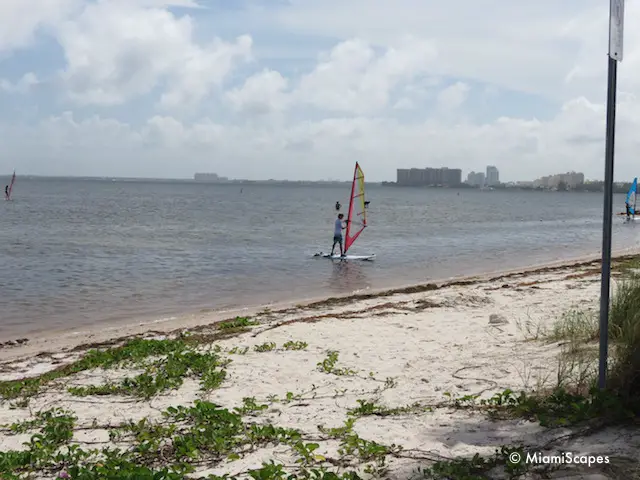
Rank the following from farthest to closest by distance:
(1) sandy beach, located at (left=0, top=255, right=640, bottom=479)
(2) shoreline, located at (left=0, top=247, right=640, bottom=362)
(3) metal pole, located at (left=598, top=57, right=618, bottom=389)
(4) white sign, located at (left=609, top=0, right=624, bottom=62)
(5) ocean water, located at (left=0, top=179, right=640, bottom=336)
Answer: (5) ocean water, located at (left=0, top=179, right=640, bottom=336), (2) shoreline, located at (left=0, top=247, right=640, bottom=362), (1) sandy beach, located at (left=0, top=255, right=640, bottom=479), (3) metal pole, located at (left=598, top=57, right=618, bottom=389), (4) white sign, located at (left=609, top=0, right=624, bottom=62)

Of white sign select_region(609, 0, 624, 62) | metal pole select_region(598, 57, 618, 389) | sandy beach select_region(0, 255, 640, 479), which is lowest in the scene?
sandy beach select_region(0, 255, 640, 479)

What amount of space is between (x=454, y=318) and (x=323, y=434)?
5.20 meters

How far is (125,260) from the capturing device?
2139 centimetres

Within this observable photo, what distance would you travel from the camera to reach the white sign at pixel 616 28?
3.43m

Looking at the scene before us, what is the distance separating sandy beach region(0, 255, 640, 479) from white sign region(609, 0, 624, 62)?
2326mm

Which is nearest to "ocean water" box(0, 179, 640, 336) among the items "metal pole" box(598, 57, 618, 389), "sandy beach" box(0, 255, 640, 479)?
"sandy beach" box(0, 255, 640, 479)

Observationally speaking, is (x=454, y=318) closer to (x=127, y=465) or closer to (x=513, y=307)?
(x=513, y=307)

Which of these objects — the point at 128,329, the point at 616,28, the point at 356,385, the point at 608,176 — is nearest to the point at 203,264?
the point at 128,329

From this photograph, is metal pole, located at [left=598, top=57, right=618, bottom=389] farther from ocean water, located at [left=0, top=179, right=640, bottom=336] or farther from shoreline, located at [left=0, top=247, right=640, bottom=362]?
ocean water, located at [left=0, top=179, right=640, bottom=336]

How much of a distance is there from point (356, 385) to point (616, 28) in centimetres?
378

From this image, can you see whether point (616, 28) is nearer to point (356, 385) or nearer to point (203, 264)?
point (356, 385)

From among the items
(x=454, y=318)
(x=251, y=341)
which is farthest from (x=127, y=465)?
(x=454, y=318)

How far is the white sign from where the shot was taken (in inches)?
135

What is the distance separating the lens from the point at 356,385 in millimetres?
5855
